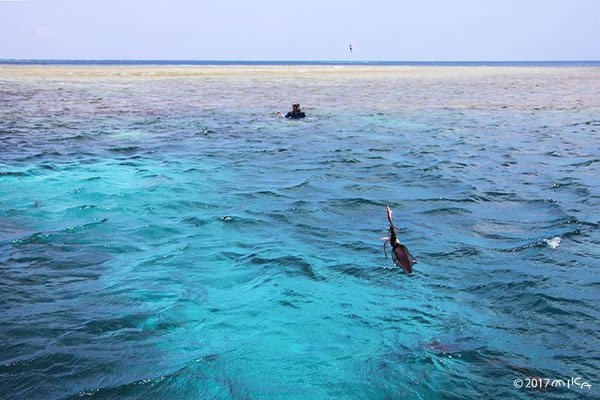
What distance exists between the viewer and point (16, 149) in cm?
1742

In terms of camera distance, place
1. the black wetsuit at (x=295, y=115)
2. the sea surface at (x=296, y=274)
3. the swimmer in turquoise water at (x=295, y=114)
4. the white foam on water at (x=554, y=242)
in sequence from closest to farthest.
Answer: the sea surface at (x=296, y=274)
the white foam on water at (x=554, y=242)
the swimmer in turquoise water at (x=295, y=114)
the black wetsuit at (x=295, y=115)

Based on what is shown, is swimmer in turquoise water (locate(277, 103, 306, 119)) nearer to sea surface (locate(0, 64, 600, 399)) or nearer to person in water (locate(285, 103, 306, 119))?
person in water (locate(285, 103, 306, 119))

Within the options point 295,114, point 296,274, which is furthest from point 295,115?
point 296,274

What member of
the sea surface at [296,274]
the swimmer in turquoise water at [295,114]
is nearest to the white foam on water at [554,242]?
the sea surface at [296,274]

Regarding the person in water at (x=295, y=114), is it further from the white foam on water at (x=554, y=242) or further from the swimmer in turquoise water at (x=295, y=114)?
the white foam on water at (x=554, y=242)

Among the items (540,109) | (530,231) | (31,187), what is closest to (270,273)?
(530,231)

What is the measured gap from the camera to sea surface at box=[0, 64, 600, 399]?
17.4ft

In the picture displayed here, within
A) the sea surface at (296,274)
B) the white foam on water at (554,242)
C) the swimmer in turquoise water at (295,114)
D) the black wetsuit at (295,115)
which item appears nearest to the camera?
the sea surface at (296,274)

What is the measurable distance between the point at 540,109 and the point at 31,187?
28.0 metres

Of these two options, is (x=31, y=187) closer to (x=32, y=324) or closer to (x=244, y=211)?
(x=244, y=211)

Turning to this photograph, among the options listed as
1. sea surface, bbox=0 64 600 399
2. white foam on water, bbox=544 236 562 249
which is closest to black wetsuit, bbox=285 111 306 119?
sea surface, bbox=0 64 600 399

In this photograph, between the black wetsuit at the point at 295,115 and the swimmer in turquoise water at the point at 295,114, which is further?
the black wetsuit at the point at 295,115

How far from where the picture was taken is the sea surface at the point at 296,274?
531 centimetres

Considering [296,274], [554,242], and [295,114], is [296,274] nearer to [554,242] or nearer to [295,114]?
[554,242]
